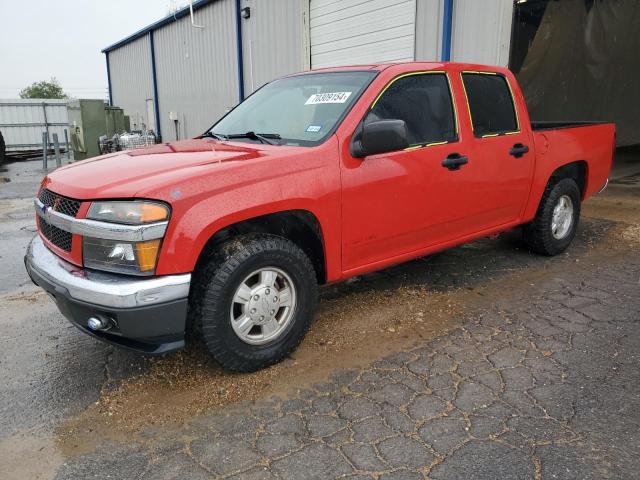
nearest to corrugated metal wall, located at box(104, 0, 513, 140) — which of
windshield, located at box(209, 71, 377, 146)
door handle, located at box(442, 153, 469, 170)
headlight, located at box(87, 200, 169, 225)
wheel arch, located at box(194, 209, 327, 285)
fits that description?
door handle, located at box(442, 153, 469, 170)

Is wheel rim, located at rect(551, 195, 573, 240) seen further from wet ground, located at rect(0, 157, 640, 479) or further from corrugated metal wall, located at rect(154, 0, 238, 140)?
corrugated metal wall, located at rect(154, 0, 238, 140)

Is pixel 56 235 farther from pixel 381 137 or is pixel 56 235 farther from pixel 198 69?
pixel 198 69

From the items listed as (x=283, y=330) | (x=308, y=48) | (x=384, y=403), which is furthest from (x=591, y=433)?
(x=308, y=48)

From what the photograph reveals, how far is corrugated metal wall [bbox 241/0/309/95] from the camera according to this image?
11.5 m

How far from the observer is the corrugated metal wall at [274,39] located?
452 inches

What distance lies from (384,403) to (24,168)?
1712 centimetres

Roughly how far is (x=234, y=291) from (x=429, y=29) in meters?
7.15

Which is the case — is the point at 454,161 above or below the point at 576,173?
above

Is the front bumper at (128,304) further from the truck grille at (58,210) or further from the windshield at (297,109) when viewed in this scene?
the windshield at (297,109)

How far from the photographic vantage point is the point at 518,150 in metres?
4.48

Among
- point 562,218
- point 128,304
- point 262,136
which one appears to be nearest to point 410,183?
point 262,136

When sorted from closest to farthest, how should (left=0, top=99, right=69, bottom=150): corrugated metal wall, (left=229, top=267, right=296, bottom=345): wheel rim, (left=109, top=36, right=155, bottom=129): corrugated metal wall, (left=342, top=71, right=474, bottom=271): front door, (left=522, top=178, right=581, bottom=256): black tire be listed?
(left=229, top=267, right=296, bottom=345): wheel rim < (left=342, top=71, right=474, bottom=271): front door < (left=522, top=178, right=581, bottom=256): black tire < (left=109, top=36, right=155, bottom=129): corrugated metal wall < (left=0, top=99, right=69, bottom=150): corrugated metal wall

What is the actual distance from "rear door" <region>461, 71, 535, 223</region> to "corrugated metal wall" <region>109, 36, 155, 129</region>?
17.8 m

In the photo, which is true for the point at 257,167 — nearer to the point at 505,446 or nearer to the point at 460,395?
the point at 460,395
